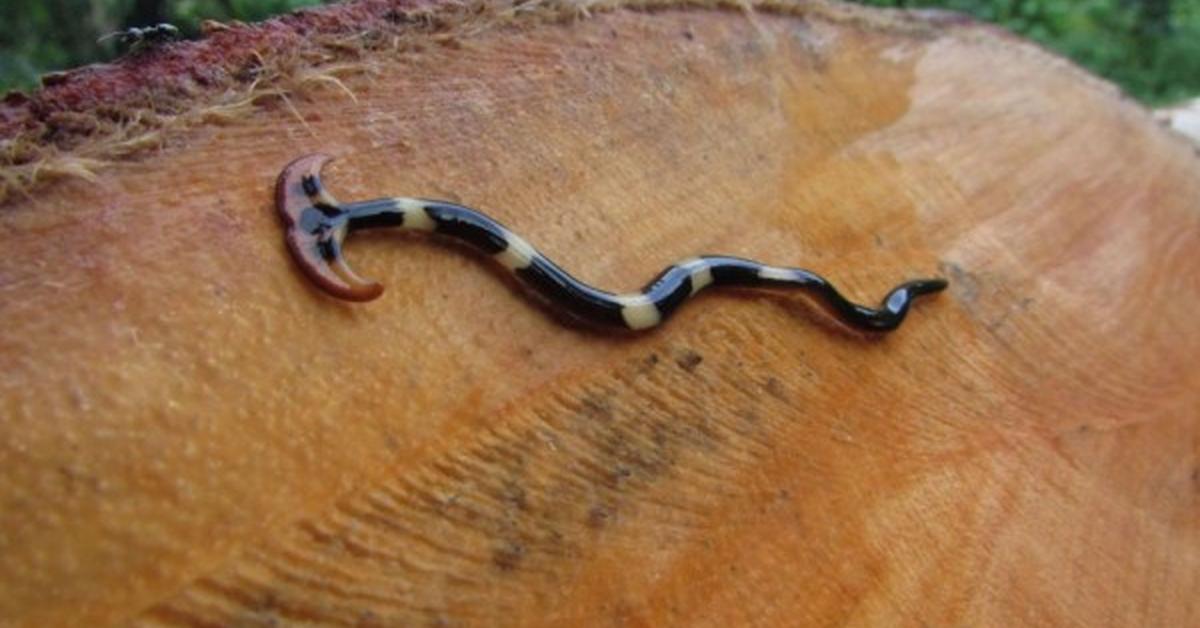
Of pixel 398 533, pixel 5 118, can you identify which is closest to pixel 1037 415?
pixel 398 533

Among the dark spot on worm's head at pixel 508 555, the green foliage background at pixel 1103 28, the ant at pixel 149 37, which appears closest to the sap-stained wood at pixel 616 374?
the dark spot on worm's head at pixel 508 555

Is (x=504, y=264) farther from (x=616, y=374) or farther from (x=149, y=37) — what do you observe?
(x=149, y=37)

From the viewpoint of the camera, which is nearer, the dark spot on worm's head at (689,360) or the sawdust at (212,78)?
the sawdust at (212,78)

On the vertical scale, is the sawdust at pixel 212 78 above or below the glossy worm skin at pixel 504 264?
above

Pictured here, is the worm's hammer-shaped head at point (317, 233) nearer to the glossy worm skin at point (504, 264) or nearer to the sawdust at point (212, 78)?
the glossy worm skin at point (504, 264)

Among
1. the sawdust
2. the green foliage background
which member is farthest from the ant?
the green foliage background

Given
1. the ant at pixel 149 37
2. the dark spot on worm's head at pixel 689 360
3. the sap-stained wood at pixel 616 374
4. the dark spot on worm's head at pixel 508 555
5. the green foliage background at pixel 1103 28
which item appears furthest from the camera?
the green foliage background at pixel 1103 28

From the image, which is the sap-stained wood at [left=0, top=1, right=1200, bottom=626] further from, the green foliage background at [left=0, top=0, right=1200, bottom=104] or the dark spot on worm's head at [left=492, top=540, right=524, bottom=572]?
the green foliage background at [left=0, top=0, right=1200, bottom=104]

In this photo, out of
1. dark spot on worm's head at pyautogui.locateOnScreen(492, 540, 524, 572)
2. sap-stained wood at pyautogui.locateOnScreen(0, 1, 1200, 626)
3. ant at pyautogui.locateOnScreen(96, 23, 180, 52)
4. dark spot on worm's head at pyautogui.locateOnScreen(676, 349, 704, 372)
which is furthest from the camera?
dark spot on worm's head at pyautogui.locateOnScreen(676, 349, 704, 372)
